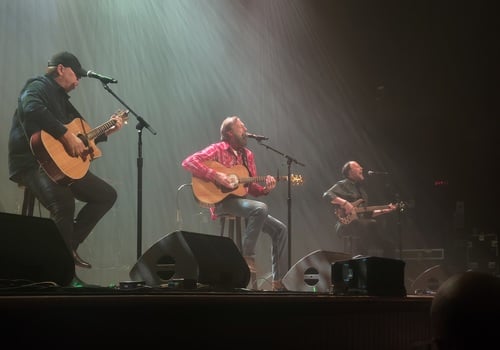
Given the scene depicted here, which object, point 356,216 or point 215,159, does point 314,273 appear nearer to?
point 215,159

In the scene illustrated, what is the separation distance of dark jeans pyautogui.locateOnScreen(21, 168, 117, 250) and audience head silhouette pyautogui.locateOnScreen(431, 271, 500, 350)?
2.84m

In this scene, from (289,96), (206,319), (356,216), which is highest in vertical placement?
(289,96)

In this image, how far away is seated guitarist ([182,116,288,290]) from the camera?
16.3 feet

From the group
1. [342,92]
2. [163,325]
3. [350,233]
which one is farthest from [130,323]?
[342,92]

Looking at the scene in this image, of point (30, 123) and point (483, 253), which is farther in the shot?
point (483, 253)

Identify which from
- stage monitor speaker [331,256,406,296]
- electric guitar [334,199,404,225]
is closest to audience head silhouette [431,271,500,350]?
stage monitor speaker [331,256,406,296]

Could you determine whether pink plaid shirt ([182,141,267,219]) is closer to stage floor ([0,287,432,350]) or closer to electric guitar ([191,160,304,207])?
electric guitar ([191,160,304,207])

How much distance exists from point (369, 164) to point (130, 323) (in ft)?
24.6

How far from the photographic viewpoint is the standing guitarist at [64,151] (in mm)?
3789

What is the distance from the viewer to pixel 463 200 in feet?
26.9

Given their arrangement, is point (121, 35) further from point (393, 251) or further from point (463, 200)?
point (463, 200)

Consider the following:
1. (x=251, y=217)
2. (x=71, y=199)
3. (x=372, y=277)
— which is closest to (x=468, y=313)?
(x=372, y=277)

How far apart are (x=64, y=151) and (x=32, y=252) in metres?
1.94

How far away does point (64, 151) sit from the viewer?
3938 mm
